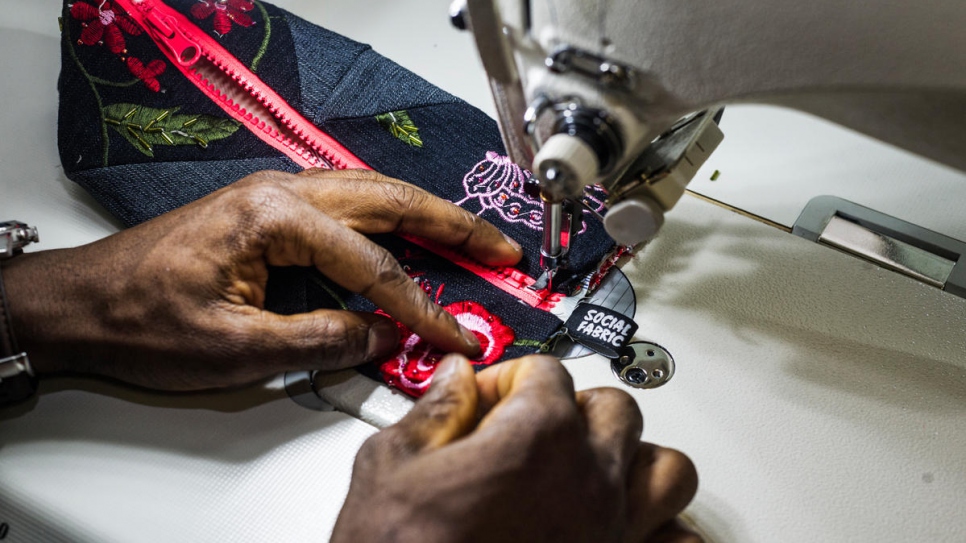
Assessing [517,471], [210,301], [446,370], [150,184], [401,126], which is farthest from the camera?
[401,126]

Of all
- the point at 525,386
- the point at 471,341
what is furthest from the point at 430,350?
the point at 525,386

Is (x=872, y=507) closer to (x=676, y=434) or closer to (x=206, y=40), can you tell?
(x=676, y=434)

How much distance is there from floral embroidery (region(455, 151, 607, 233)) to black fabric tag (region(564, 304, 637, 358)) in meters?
0.18

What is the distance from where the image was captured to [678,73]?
0.75m

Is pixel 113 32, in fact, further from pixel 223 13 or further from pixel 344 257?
pixel 344 257

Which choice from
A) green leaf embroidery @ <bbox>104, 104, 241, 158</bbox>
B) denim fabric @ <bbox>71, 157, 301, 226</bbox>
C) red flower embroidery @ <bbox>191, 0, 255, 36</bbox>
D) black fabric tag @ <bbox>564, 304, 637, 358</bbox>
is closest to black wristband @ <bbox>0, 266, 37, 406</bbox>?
denim fabric @ <bbox>71, 157, 301, 226</bbox>

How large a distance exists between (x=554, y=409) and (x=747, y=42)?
40cm

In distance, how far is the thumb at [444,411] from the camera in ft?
2.33

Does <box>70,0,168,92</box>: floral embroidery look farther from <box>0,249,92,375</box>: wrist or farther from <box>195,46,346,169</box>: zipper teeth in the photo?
<box>0,249,92,375</box>: wrist

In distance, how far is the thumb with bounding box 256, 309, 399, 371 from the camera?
88 cm

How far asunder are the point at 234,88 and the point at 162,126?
0.44 feet

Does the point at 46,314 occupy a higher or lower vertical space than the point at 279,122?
lower

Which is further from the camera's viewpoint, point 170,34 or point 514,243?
point 170,34

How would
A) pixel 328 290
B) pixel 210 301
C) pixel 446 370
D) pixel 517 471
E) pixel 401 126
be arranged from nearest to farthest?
1. pixel 517 471
2. pixel 446 370
3. pixel 210 301
4. pixel 328 290
5. pixel 401 126
